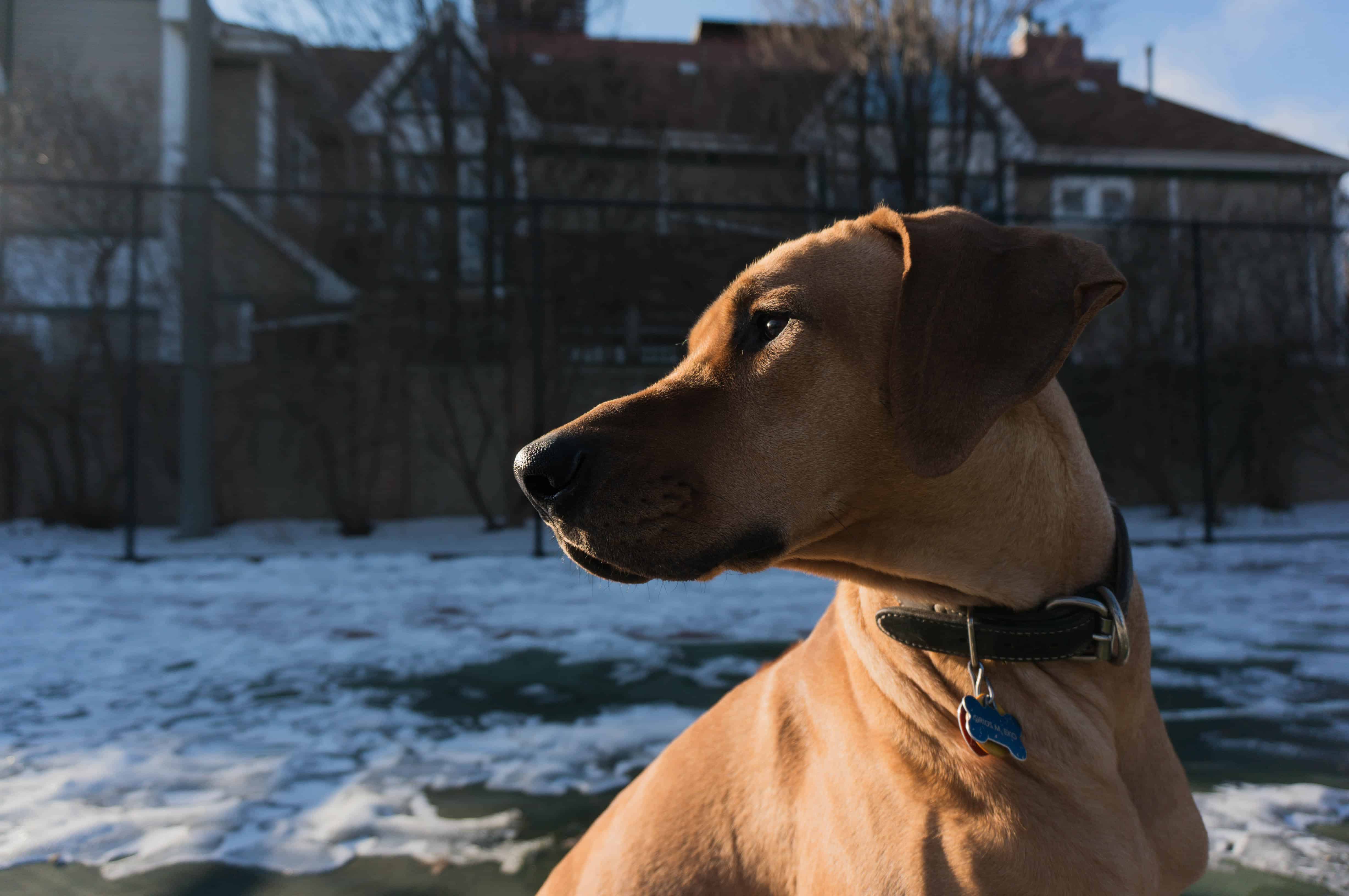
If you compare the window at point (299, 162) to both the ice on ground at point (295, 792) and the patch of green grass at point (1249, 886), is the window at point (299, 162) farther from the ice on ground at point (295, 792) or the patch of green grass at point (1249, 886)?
the patch of green grass at point (1249, 886)

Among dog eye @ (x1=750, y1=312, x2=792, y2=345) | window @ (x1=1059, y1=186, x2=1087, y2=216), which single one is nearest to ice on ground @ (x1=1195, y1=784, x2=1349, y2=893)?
dog eye @ (x1=750, y1=312, x2=792, y2=345)

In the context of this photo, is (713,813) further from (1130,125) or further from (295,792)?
(1130,125)

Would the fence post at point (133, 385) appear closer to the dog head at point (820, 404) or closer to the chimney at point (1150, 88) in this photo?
the dog head at point (820, 404)

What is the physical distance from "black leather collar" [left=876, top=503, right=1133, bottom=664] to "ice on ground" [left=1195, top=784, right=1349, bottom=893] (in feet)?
2.67

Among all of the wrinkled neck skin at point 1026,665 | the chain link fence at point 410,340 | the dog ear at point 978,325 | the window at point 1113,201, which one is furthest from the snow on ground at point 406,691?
the window at point 1113,201

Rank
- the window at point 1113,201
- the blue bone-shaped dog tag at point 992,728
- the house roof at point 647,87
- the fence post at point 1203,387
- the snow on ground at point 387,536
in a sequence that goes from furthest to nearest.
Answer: the window at point 1113,201 → the house roof at point 647,87 → the snow on ground at point 387,536 → the fence post at point 1203,387 → the blue bone-shaped dog tag at point 992,728

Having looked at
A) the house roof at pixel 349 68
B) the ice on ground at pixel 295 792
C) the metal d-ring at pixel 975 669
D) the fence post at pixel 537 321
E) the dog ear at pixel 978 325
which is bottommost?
the ice on ground at pixel 295 792

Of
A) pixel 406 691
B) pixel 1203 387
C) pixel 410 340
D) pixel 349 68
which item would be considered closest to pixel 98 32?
pixel 349 68

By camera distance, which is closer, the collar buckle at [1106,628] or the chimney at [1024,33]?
the collar buckle at [1106,628]

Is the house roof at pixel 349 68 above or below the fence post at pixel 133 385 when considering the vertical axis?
above

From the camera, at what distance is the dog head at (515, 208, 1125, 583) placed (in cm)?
132

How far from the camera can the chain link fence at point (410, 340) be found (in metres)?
8.54

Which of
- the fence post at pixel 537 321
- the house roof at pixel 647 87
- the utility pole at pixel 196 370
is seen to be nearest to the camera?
the fence post at pixel 537 321

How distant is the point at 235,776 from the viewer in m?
2.64
